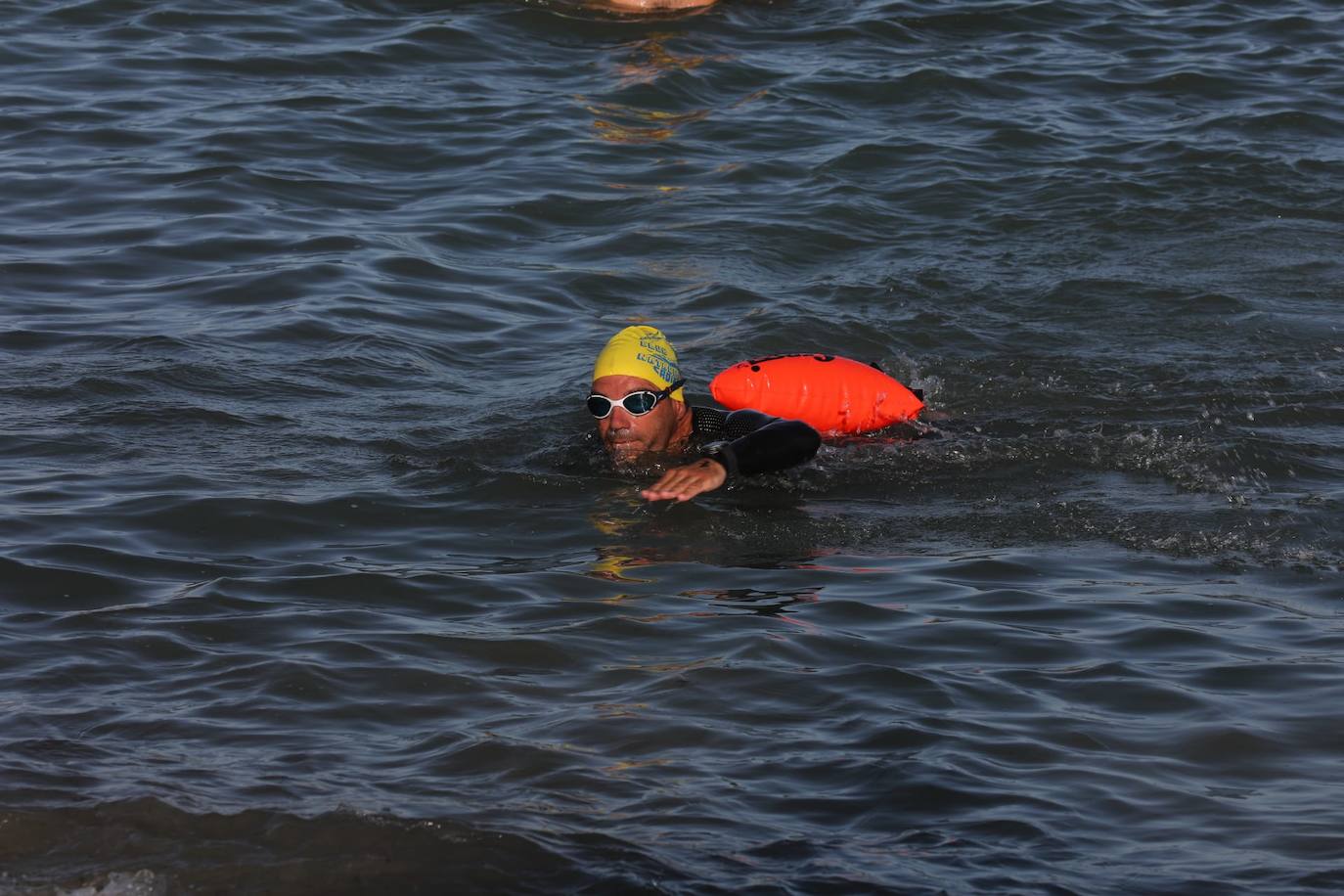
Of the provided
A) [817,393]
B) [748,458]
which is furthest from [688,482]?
[817,393]

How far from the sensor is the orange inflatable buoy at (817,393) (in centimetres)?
826

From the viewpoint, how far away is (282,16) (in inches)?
680

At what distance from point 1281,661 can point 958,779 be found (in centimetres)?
164

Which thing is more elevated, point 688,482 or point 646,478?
point 688,482

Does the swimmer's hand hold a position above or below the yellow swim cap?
below

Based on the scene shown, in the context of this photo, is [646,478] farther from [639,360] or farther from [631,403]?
[639,360]

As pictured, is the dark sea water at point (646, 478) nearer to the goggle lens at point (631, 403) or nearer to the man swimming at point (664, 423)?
the man swimming at point (664, 423)

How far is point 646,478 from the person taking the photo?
26.4 feet

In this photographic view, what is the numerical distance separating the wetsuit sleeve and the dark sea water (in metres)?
0.33

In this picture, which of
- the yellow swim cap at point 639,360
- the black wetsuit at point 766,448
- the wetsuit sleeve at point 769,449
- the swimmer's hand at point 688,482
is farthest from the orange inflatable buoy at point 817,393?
the swimmer's hand at point 688,482

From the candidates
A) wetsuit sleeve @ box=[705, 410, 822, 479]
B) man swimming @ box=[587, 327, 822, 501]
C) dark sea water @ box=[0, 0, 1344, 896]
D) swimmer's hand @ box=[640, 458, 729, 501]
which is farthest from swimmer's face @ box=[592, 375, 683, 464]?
swimmer's hand @ box=[640, 458, 729, 501]

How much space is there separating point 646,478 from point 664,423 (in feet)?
1.00

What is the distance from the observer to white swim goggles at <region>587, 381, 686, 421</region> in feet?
25.5

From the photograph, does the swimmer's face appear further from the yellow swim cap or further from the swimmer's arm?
the swimmer's arm
